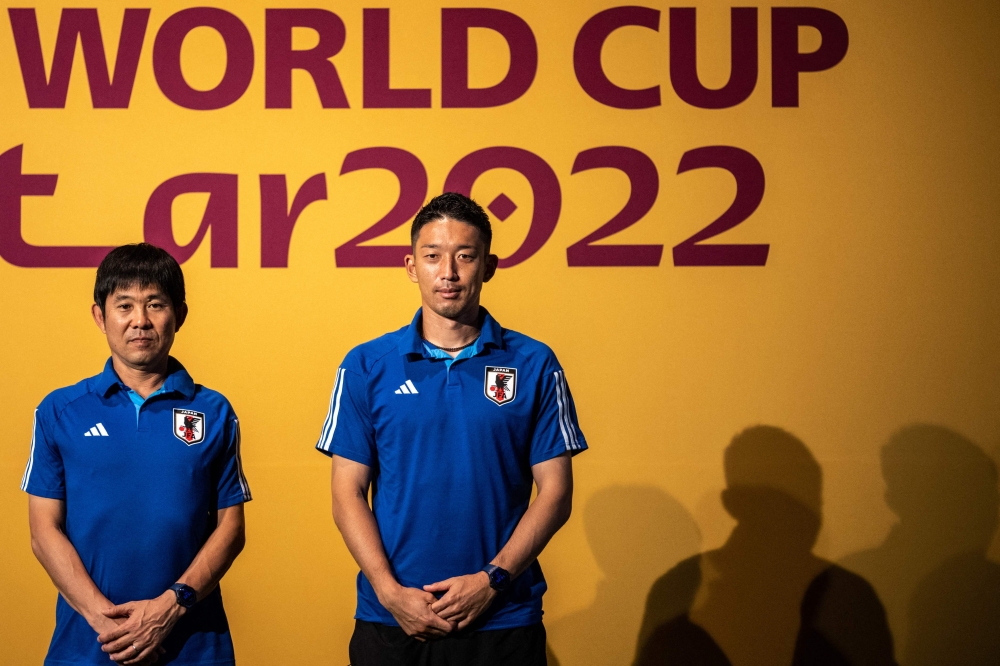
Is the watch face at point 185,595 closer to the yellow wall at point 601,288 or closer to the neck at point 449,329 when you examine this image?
the neck at point 449,329

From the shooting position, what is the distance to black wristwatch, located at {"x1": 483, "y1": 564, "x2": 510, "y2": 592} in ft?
6.23

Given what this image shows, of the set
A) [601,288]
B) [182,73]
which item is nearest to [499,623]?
[601,288]

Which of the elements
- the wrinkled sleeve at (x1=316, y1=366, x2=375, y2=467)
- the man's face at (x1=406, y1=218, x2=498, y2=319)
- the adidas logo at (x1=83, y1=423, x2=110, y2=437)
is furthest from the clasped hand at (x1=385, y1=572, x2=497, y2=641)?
the adidas logo at (x1=83, y1=423, x2=110, y2=437)

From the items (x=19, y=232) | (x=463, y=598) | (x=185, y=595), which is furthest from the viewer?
(x=19, y=232)

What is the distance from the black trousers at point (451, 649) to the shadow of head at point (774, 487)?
4.97ft

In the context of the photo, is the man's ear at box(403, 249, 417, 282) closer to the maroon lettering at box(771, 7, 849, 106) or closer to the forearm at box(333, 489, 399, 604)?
the forearm at box(333, 489, 399, 604)

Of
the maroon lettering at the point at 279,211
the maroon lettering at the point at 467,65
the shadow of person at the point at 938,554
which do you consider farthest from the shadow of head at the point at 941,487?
the maroon lettering at the point at 279,211

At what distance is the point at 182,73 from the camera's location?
3.31 metres

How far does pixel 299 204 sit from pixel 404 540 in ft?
5.46

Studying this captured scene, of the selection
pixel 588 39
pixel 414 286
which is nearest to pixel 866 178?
pixel 588 39

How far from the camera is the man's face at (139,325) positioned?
6.79 feet

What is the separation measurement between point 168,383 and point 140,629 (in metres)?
0.52

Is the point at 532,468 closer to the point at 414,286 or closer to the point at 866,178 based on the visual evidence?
the point at 414,286

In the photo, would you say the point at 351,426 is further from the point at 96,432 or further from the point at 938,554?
the point at 938,554
